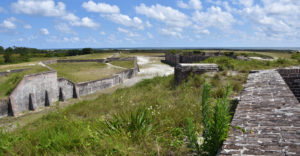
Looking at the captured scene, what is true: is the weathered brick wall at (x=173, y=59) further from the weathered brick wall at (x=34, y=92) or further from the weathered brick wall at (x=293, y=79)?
the weathered brick wall at (x=293, y=79)

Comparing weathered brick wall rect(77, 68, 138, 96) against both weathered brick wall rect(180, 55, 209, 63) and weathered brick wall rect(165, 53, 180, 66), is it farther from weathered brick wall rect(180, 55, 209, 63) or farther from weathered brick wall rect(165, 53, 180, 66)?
weathered brick wall rect(165, 53, 180, 66)

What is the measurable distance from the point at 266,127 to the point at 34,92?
23194 millimetres

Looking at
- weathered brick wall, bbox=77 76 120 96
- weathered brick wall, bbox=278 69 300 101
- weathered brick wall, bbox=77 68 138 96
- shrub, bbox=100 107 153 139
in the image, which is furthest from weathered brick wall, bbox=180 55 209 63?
shrub, bbox=100 107 153 139

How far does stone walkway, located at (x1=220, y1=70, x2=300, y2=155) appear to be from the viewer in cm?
170

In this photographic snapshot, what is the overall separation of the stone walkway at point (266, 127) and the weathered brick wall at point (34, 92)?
844 inches

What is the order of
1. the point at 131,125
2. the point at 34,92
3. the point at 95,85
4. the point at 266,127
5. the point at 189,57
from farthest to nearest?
the point at 189,57 < the point at 95,85 < the point at 34,92 < the point at 131,125 < the point at 266,127

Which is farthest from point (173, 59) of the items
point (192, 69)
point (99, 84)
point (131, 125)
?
point (131, 125)

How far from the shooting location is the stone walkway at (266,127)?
5.57ft

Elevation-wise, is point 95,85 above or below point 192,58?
below

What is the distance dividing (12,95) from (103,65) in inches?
1022

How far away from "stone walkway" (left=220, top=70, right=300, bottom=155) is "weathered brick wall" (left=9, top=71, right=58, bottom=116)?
70.3ft

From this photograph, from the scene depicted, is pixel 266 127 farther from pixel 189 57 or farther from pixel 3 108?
pixel 189 57

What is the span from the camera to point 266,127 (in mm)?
2076

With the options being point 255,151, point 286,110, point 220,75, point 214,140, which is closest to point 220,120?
point 214,140
